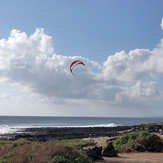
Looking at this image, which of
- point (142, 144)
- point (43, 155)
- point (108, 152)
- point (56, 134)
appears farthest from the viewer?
point (56, 134)

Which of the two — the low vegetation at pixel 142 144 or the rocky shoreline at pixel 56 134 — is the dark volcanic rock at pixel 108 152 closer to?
the low vegetation at pixel 142 144

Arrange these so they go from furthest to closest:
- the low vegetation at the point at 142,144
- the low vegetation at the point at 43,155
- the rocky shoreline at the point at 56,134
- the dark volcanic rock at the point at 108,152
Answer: the rocky shoreline at the point at 56,134
the low vegetation at the point at 142,144
the dark volcanic rock at the point at 108,152
the low vegetation at the point at 43,155

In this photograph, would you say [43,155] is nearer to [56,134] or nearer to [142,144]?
[142,144]

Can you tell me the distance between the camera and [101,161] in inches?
501

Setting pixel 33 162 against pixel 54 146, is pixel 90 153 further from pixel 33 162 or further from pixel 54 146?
pixel 33 162

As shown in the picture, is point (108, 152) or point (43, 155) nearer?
point (43, 155)

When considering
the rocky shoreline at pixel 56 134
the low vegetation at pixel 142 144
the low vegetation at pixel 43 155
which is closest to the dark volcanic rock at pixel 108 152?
the low vegetation at pixel 142 144

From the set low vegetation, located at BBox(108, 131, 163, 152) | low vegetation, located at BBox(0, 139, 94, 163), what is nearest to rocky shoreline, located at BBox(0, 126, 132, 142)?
low vegetation, located at BBox(108, 131, 163, 152)

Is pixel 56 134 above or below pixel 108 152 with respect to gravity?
below

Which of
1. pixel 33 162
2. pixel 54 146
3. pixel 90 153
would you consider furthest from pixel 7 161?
pixel 90 153

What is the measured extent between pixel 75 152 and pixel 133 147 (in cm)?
793

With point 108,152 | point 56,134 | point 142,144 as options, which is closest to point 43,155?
point 108,152

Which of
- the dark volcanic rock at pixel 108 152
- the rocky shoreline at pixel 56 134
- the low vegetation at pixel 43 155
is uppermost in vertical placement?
the low vegetation at pixel 43 155

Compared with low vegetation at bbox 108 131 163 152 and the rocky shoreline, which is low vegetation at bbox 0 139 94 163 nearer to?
low vegetation at bbox 108 131 163 152
